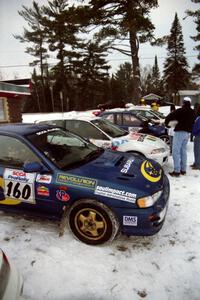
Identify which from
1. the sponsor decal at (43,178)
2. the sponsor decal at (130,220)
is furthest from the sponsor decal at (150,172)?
the sponsor decal at (43,178)

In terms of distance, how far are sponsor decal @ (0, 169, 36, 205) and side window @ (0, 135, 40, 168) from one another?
6.3 inches

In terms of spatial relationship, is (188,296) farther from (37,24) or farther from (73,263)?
(37,24)

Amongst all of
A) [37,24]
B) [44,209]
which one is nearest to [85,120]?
[44,209]

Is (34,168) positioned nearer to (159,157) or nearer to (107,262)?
(107,262)

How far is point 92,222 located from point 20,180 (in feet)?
4.03

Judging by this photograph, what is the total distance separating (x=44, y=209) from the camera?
3756 millimetres

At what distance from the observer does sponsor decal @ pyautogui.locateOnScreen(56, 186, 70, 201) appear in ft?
11.7

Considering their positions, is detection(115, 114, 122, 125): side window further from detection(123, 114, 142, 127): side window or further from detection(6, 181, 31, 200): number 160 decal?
detection(6, 181, 31, 200): number 160 decal

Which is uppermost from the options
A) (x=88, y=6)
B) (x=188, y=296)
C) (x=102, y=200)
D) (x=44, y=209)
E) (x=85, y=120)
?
(x=88, y=6)

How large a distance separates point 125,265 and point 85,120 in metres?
4.48

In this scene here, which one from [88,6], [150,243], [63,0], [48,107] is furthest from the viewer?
[48,107]

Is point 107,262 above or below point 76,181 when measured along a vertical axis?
below

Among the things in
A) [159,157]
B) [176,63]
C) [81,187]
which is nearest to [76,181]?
[81,187]

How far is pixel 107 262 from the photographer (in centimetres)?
328
